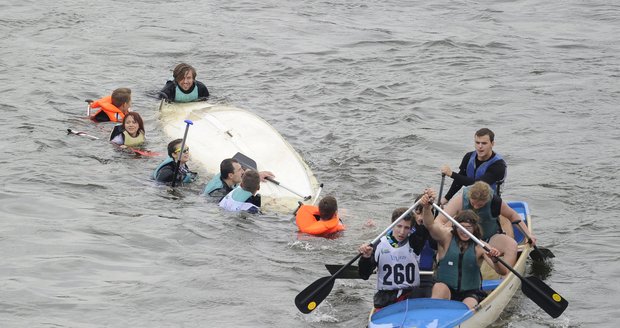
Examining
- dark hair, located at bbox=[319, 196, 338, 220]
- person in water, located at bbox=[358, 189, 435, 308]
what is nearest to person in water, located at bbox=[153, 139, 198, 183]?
dark hair, located at bbox=[319, 196, 338, 220]

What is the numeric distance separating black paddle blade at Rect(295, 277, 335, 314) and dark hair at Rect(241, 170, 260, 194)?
9.42ft

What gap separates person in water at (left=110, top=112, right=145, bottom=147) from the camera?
13577mm

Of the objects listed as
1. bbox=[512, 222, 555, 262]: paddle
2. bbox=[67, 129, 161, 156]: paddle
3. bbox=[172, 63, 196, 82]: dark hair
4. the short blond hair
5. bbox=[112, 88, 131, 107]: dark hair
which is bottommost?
bbox=[512, 222, 555, 262]: paddle

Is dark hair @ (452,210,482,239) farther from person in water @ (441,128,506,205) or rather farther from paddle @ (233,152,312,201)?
paddle @ (233,152,312,201)

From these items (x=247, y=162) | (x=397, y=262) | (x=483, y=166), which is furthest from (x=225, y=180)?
(x=397, y=262)

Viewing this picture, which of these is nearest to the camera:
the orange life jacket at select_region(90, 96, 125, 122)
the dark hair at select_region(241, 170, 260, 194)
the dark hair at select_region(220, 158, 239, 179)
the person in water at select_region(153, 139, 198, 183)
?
the dark hair at select_region(241, 170, 260, 194)

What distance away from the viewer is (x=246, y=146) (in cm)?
1348

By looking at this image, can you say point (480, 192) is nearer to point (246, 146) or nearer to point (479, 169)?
point (479, 169)

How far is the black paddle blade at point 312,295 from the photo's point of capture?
8531 mm

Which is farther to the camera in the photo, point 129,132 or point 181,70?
point 181,70

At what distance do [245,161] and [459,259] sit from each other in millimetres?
4960

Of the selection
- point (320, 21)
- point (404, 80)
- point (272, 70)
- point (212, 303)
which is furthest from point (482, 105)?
point (212, 303)

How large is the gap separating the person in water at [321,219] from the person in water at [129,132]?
352cm

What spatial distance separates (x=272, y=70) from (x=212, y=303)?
1059cm
